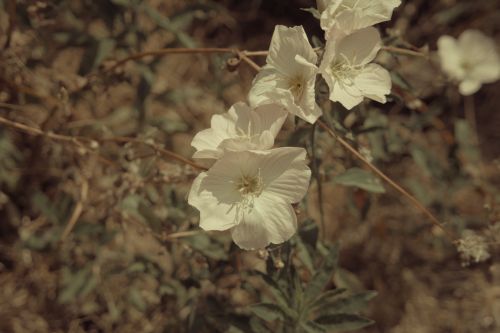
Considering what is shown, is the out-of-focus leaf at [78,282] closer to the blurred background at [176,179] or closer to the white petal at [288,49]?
the blurred background at [176,179]

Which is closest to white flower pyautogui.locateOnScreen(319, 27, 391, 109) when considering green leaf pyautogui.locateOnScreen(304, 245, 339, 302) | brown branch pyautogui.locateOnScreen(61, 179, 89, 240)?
green leaf pyautogui.locateOnScreen(304, 245, 339, 302)

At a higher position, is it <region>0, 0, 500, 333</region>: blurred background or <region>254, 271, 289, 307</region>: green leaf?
<region>0, 0, 500, 333</region>: blurred background

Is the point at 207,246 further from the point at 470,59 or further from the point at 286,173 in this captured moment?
the point at 470,59

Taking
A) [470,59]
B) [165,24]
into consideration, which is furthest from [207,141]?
[470,59]

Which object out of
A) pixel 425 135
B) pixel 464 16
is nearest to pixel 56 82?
pixel 425 135

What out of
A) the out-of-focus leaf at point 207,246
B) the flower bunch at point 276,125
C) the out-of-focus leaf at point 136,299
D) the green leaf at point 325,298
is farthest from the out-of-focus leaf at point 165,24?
the green leaf at point 325,298

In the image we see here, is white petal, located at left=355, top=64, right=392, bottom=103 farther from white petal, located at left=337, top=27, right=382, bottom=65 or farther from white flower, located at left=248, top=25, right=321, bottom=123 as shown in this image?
white flower, located at left=248, top=25, right=321, bottom=123

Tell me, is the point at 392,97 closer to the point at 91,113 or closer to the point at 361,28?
the point at 361,28
